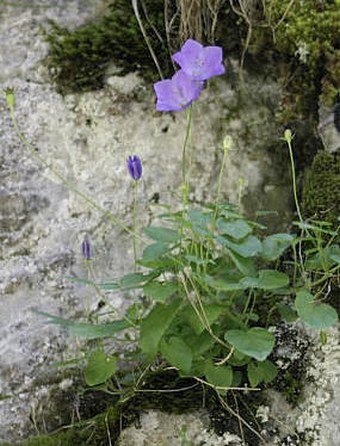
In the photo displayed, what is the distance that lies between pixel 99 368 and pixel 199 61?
1.90ft

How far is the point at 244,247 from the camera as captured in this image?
4.25ft

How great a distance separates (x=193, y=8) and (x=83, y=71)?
0.32 m

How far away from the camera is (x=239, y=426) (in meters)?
1.42

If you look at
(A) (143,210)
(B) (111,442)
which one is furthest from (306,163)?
(B) (111,442)

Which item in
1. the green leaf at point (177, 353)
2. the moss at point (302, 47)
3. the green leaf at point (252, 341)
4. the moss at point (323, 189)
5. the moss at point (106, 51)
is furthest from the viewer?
the moss at point (106, 51)

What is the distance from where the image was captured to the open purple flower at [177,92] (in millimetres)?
1257

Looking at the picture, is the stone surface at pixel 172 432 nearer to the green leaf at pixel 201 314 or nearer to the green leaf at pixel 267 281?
the green leaf at pixel 201 314

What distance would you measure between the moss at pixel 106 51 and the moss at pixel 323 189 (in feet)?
1.56

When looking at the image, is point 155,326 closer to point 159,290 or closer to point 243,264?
point 159,290

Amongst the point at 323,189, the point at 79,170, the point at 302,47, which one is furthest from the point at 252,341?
the point at 302,47

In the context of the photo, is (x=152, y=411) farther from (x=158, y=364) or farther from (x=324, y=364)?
(x=324, y=364)

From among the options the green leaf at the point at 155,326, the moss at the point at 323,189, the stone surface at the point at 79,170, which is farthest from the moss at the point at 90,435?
the moss at the point at 323,189

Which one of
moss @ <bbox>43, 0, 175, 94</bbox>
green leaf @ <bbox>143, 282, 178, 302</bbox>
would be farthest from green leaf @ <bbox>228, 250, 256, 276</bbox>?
moss @ <bbox>43, 0, 175, 94</bbox>

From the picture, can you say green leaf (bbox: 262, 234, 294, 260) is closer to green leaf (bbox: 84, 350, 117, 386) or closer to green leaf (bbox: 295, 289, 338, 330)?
green leaf (bbox: 295, 289, 338, 330)
